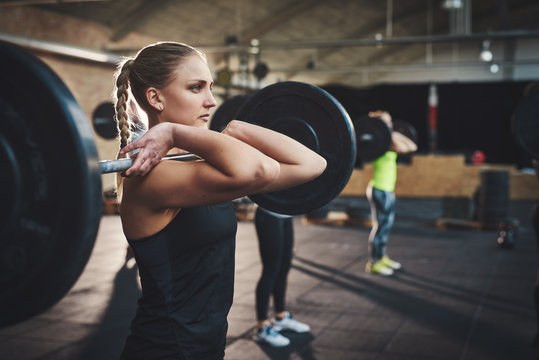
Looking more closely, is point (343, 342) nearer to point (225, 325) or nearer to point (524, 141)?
point (524, 141)

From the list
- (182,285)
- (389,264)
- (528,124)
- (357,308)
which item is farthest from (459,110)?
(182,285)

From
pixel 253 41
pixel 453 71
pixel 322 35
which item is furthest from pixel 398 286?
pixel 453 71

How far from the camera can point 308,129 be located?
153 cm

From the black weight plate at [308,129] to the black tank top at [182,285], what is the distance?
354 mm

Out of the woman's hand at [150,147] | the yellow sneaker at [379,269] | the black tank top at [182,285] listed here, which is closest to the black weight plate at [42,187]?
the woman's hand at [150,147]

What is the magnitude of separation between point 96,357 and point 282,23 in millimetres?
9144

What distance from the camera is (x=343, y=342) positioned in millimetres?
3182

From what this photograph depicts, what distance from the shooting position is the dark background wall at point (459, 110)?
12.2m

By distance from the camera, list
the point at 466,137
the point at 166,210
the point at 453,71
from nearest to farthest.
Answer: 1. the point at 166,210
2. the point at 466,137
3. the point at 453,71

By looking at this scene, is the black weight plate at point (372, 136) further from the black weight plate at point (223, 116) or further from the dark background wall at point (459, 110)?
the dark background wall at point (459, 110)

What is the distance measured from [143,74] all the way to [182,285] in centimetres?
44

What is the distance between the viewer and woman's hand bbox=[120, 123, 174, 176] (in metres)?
0.93

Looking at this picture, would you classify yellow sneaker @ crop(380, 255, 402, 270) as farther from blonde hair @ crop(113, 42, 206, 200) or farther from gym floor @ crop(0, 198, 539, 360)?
blonde hair @ crop(113, 42, 206, 200)

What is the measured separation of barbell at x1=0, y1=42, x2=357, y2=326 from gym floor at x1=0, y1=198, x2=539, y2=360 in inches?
89.1
